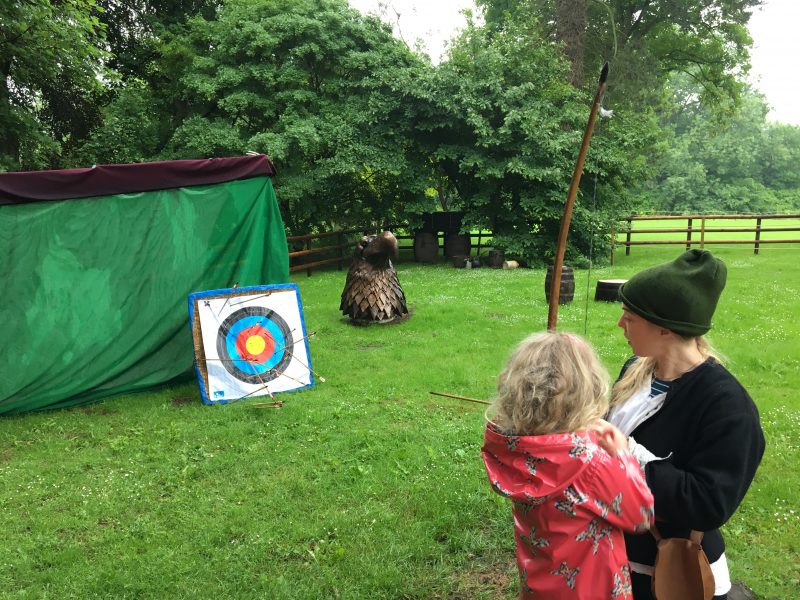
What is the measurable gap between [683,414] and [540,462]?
1.31 feet

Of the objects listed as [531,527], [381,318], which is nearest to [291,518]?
[531,527]

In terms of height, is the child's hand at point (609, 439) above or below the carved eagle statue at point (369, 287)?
above

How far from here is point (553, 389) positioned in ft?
4.58

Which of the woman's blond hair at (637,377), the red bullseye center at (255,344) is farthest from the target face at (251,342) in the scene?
the woman's blond hair at (637,377)

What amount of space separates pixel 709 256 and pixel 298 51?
12760 mm

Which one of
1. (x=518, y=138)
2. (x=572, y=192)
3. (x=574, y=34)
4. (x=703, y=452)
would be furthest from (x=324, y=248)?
(x=703, y=452)

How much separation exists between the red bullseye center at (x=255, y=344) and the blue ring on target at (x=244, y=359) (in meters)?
0.03

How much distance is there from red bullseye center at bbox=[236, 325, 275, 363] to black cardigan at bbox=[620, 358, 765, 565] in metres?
4.13

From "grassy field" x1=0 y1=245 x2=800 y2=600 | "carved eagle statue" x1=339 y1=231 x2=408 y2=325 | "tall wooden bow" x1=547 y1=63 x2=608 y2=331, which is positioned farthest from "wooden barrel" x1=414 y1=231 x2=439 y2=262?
"tall wooden bow" x1=547 y1=63 x2=608 y2=331

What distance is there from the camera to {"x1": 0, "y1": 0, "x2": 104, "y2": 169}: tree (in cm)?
841

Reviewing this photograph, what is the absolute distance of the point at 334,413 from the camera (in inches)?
179

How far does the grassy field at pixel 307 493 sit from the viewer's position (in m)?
2.66

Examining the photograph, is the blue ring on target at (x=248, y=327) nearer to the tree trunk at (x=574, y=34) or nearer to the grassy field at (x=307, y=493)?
the grassy field at (x=307, y=493)

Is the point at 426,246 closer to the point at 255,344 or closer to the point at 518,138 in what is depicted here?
the point at 518,138
